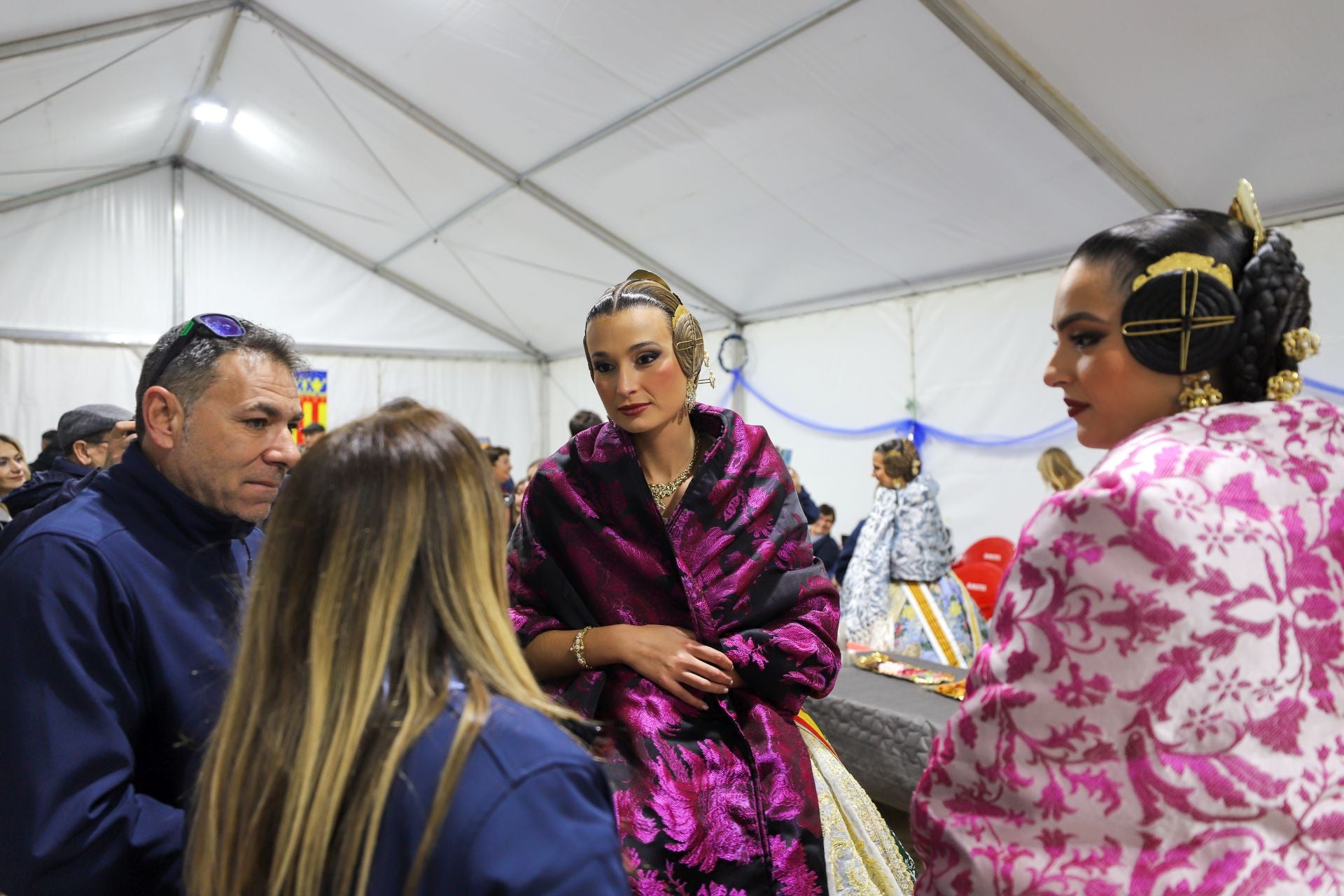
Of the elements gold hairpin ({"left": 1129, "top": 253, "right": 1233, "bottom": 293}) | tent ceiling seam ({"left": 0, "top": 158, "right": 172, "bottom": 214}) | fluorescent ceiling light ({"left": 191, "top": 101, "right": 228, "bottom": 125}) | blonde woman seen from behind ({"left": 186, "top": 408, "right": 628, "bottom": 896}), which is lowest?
blonde woman seen from behind ({"left": 186, "top": 408, "right": 628, "bottom": 896})

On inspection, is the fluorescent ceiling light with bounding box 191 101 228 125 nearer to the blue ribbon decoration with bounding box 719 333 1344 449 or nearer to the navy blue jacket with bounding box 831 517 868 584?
the blue ribbon decoration with bounding box 719 333 1344 449

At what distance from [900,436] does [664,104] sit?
11.2 feet

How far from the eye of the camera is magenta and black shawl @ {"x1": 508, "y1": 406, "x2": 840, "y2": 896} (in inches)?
64.0

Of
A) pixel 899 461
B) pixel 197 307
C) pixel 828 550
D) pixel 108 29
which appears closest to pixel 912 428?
pixel 828 550

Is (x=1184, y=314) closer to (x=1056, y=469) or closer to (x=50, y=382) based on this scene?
(x=1056, y=469)

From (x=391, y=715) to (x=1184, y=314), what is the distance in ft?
3.62

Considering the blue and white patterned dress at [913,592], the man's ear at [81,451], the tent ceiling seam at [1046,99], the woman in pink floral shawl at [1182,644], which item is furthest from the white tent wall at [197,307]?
the woman in pink floral shawl at [1182,644]

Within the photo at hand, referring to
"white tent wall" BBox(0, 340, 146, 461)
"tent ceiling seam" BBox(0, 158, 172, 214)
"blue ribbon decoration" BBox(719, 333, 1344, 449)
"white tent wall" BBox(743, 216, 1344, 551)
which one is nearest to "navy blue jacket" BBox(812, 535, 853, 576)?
"white tent wall" BBox(743, 216, 1344, 551)

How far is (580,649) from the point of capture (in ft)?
5.76

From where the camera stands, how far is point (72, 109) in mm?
7203

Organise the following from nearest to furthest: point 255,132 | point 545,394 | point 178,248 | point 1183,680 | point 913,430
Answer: point 1183,680, point 913,430, point 255,132, point 178,248, point 545,394

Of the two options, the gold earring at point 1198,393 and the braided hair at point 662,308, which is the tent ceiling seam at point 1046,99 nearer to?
the braided hair at point 662,308

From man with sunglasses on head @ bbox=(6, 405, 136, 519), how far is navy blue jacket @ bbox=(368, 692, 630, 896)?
11.3 feet

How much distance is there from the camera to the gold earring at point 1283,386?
1.16 meters
